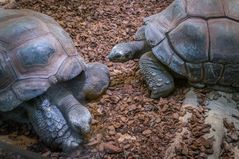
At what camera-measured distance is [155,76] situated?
143 inches

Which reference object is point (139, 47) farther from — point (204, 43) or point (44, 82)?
point (44, 82)

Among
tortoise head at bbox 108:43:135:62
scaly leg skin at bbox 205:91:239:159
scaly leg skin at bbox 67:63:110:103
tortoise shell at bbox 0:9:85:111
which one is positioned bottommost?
scaly leg skin at bbox 205:91:239:159

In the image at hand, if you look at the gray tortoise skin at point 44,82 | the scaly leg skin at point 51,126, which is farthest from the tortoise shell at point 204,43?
the scaly leg skin at point 51,126

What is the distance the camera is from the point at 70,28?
451 centimetres

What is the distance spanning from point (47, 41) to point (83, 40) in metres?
0.99

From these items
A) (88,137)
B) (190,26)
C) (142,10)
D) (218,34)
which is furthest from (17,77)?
(142,10)

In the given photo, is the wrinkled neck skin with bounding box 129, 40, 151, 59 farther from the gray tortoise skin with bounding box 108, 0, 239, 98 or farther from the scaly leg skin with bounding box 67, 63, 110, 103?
the scaly leg skin with bounding box 67, 63, 110, 103

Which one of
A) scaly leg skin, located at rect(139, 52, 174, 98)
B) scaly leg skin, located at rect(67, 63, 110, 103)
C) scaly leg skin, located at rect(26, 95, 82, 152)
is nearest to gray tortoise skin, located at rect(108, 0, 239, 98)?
scaly leg skin, located at rect(139, 52, 174, 98)

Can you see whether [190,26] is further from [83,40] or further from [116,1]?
[116,1]

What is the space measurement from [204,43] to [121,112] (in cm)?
105

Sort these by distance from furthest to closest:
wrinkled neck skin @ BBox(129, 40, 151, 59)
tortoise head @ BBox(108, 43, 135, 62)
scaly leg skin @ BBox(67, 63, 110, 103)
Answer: wrinkled neck skin @ BBox(129, 40, 151, 59)
tortoise head @ BBox(108, 43, 135, 62)
scaly leg skin @ BBox(67, 63, 110, 103)

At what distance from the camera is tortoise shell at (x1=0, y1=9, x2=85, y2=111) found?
3.17 meters

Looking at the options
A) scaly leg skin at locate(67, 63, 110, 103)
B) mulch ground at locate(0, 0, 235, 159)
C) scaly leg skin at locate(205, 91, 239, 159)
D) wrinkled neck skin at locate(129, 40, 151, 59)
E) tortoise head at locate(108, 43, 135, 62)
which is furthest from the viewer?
wrinkled neck skin at locate(129, 40, 151, 59)

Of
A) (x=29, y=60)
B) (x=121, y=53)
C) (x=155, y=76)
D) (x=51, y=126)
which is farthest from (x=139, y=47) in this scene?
(x=51, y=126)
